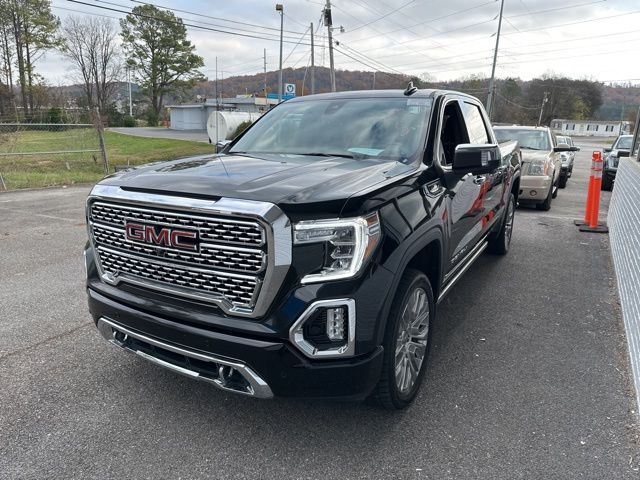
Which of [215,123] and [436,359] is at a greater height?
[215,123]

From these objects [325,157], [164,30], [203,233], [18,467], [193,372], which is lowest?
[18,467]

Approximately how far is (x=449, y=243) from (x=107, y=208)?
2.22 m

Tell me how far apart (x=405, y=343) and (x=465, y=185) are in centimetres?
151

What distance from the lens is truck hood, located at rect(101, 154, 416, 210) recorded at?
2.33 meters

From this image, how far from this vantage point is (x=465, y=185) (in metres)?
3.73

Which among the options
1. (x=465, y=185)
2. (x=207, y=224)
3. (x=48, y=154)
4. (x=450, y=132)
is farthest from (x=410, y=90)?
(x=48, y=154)

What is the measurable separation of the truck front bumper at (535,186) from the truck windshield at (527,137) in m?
1.15

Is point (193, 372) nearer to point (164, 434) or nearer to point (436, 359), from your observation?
point (164, 434)

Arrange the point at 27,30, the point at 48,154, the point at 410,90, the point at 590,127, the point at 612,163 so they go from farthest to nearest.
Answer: the point at 590,127
the point at 27,30
the point at 48,154
the point at 612,163
the point at 410,90

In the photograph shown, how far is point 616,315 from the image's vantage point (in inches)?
178

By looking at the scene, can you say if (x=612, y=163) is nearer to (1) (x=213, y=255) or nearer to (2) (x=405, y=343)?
(2) (x=405, y=343)

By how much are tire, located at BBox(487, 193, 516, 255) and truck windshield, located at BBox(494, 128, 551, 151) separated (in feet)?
15.8

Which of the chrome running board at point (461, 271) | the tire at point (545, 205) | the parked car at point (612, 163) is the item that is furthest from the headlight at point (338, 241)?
the parked car at point (612, 163)

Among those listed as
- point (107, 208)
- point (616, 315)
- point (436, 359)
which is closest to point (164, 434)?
point (107, 208)
